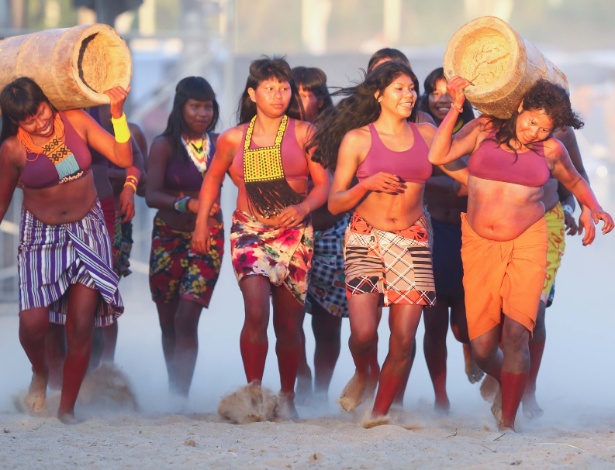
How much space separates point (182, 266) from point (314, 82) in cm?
143

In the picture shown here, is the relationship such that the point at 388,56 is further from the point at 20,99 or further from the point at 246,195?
the point at 20,99

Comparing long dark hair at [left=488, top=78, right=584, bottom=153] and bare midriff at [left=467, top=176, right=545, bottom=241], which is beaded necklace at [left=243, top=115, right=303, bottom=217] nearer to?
bare midriff at [left=467, top=176, right=545, bottom=241]

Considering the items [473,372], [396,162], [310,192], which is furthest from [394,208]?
[473,372]

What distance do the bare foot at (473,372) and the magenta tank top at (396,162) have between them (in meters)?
1.64

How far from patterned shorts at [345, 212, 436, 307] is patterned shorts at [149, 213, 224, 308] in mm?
→ 1449

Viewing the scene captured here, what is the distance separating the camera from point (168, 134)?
7.45m

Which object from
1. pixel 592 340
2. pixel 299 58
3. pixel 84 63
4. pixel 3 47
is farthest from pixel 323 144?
pixel 299 58

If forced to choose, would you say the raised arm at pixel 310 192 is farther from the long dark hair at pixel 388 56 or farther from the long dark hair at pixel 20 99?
the long dark hair at pixel 20 99

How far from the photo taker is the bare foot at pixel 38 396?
21.2 feet

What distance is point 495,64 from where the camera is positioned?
595cm

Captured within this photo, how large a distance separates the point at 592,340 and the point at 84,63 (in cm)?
498

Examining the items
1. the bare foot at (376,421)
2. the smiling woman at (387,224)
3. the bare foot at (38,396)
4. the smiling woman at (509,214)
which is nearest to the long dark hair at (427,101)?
the smiling woman at (387,224)

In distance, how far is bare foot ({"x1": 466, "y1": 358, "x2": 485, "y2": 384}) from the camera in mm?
7258

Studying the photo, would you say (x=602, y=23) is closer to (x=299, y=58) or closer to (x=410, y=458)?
(x=299, y=58)
